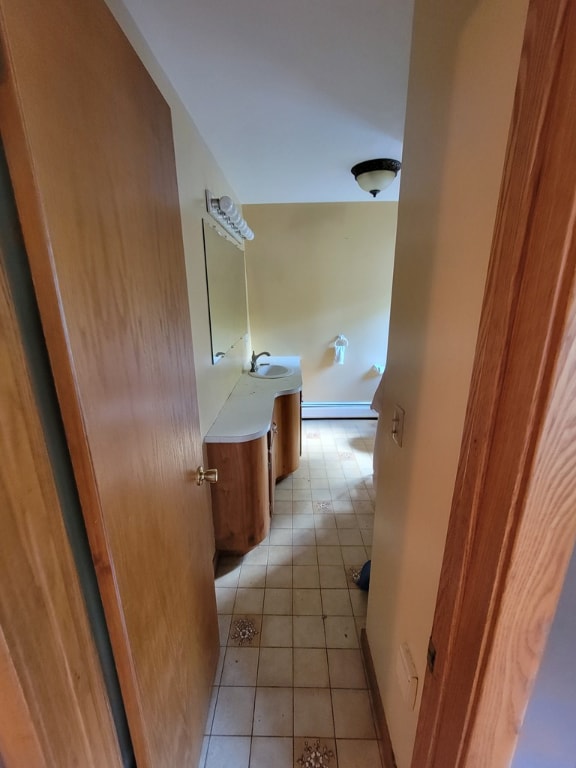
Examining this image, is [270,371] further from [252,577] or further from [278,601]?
[278,601]

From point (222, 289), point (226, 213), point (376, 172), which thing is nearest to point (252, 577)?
point (222, 289)

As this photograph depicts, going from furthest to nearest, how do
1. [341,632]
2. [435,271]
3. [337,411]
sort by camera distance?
[337,411]
[341,632]
[435,271]

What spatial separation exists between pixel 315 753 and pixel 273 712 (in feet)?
0.63

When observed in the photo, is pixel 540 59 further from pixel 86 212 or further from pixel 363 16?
pixel 363 16

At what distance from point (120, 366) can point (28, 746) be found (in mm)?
559

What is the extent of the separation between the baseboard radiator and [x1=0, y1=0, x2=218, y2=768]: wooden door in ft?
10.1

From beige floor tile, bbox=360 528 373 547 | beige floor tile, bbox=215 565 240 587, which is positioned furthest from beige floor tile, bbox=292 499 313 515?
beige floor tile, bbox=215 565 240 587

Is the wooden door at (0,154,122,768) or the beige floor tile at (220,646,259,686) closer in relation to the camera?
the wooden door at (0,154,122,768)

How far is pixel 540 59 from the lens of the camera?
1.16 ft

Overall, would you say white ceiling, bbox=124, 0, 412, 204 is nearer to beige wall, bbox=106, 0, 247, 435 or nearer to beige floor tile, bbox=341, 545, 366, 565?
beige wall, bbox=106, 0, 247, 435

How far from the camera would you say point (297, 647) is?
1.50 meters

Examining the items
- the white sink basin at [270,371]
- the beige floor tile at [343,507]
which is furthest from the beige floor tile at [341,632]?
the white sink basin at [270,371]

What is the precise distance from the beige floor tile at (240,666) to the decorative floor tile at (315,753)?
28 centimetres

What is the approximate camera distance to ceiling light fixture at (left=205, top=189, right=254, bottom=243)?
76.0 inches
